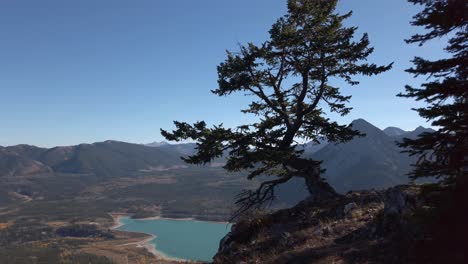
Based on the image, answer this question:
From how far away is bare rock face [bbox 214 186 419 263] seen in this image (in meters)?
13.6

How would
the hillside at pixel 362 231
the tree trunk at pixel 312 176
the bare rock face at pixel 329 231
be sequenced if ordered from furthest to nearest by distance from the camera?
1. the tree trunk at pixel 312 176
2. the bare rock face at pixel 329 231
3. the hillside at pixel 362 231

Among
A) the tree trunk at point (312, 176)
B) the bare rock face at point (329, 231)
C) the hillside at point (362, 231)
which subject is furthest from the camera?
the tree trunk at point (312, 176)

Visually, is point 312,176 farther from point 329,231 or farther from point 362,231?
point 362,231

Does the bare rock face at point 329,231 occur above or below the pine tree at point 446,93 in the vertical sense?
below

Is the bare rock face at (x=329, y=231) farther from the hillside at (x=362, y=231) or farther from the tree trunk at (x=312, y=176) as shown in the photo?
the tree trunk at (x=312, y=176)

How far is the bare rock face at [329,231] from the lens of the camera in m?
13.6

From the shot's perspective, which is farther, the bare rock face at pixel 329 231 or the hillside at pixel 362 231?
the bare rock face at pixel 329 231

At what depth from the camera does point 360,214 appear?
18172 millimetres

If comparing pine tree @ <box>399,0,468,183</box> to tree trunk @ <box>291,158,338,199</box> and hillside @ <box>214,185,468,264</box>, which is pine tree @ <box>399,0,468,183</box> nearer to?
hillside @ <box>214,185,468,264</box>

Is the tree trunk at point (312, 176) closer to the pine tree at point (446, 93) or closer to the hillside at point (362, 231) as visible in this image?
the hillside at point (362, 231)

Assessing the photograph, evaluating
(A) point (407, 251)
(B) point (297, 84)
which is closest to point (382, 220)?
(A) point (407, 251)

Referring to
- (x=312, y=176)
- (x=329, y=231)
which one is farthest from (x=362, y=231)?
(x=312, y=176)

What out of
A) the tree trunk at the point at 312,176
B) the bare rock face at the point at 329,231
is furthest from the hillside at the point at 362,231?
the tree trunk at the point at 312,176

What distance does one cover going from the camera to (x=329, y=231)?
16828 millimetres
